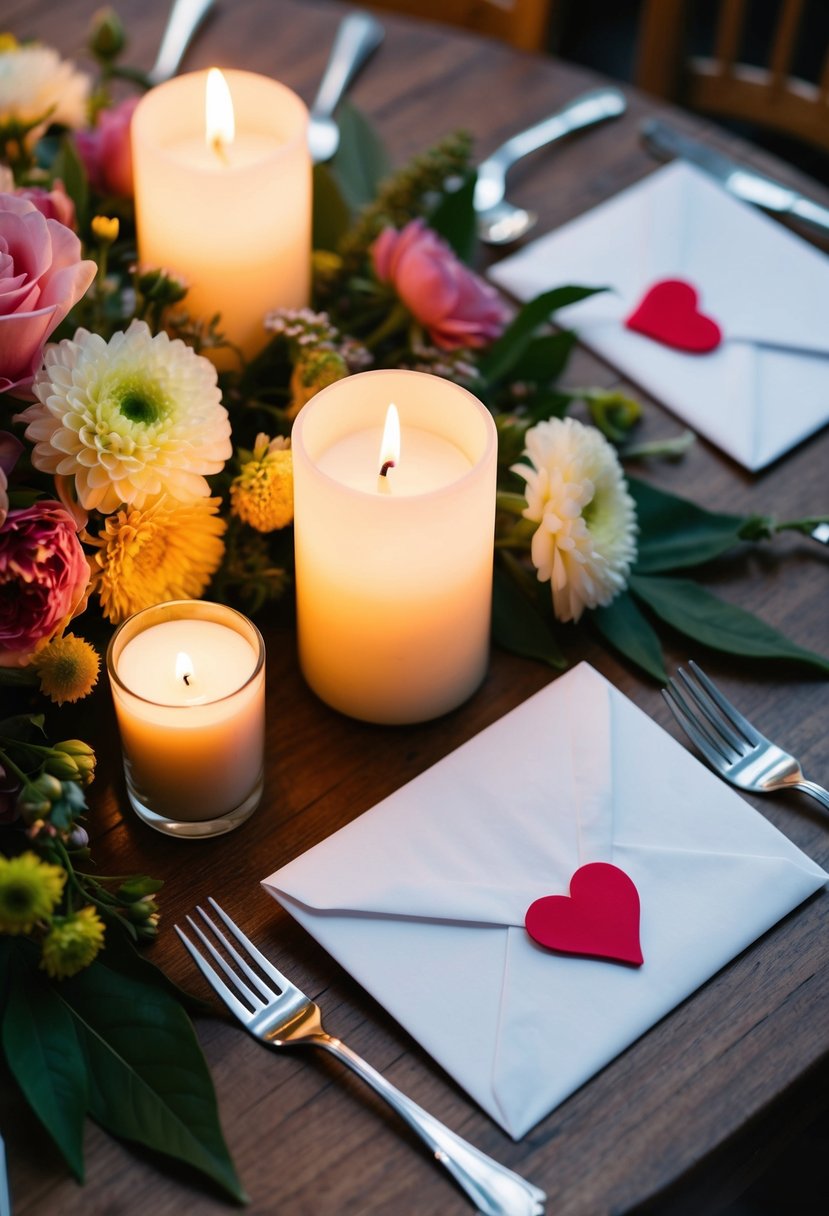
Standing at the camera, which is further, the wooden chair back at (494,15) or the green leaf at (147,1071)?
the wooden chair back at (494,15)

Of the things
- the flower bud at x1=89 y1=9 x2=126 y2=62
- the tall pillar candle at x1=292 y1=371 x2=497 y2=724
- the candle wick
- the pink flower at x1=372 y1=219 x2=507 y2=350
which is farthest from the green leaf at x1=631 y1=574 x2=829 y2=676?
the flower bud at x1=89 y1=9 x2=126 y2=62

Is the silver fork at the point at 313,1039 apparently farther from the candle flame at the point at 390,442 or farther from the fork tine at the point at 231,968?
the candle flame at the point at 390,442

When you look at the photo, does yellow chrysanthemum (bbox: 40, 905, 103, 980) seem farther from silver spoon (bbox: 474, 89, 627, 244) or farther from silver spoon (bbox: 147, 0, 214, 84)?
silver spoon (bbox: 147, 0, 214, 84)

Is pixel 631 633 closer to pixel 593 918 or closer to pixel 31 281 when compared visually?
pixel 593 918

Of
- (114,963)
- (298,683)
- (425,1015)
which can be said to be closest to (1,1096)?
(114,963)

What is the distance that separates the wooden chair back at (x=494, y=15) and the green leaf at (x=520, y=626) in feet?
2.73

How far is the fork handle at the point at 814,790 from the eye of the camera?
86 centimetres

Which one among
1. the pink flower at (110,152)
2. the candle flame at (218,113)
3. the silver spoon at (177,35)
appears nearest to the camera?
the candle flame at (218,113)

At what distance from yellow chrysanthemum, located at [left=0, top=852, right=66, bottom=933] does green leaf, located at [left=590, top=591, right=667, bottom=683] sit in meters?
0.44

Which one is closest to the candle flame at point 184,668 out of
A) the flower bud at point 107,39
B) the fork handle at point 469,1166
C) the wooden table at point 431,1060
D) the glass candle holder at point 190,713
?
the glass candle holder at point 190,713

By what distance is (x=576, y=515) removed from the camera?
882 millimetres

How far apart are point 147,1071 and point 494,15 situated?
135 centimetres

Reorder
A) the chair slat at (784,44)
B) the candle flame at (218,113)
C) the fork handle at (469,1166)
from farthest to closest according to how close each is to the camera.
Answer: the chair slat at (784,44) < the candle flame at (218,113) < the fork handle at (469,1166)

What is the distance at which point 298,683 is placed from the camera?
3.09ft
